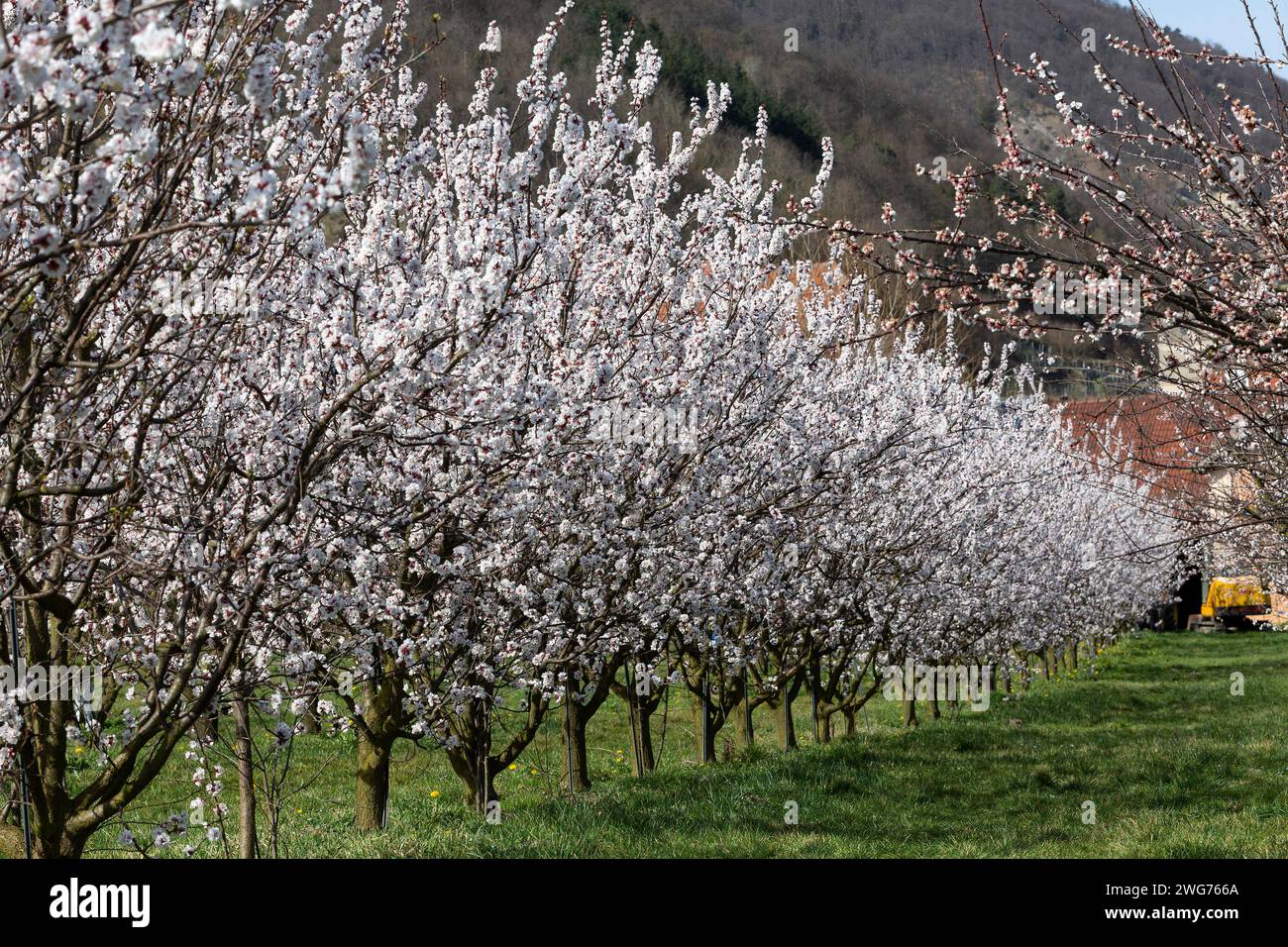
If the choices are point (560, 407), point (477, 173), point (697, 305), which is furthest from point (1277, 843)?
point (477, 173)

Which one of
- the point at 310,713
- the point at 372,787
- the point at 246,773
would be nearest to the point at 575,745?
the point at 372,787

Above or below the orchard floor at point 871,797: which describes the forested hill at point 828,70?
above

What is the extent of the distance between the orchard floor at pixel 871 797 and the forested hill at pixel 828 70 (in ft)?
16.2

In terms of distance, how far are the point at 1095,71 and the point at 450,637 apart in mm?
4446

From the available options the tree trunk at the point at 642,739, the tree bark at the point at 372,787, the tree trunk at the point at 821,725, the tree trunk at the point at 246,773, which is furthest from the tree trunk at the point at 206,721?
the tree trunk at the point at 821,725

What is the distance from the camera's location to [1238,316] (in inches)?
179

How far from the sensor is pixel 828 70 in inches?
2435

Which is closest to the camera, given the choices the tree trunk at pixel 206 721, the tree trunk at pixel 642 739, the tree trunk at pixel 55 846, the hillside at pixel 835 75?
the tree trunk at pixel 55 846

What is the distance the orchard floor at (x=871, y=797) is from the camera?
300 inches

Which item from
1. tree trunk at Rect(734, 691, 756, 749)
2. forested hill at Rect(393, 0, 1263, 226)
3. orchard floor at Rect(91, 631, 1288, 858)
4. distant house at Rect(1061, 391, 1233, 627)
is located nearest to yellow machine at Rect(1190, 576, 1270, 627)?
distant house at Rect(1061, 391, 1233, 627)

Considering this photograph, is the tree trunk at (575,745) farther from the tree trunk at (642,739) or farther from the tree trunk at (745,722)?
the tree trunk at (745,722)

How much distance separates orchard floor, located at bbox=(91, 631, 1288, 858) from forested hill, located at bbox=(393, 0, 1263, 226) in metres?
4.93

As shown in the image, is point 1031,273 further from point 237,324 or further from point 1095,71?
point 237,324

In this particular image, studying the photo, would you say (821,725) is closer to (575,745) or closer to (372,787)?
(575,745)
